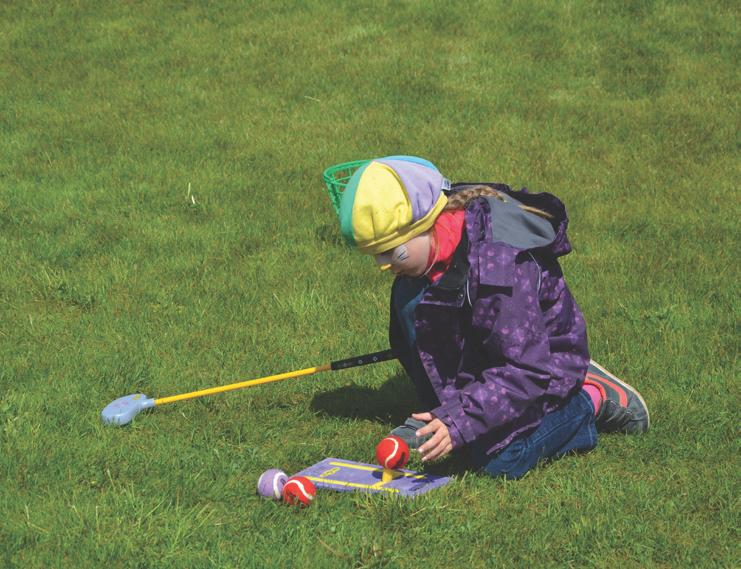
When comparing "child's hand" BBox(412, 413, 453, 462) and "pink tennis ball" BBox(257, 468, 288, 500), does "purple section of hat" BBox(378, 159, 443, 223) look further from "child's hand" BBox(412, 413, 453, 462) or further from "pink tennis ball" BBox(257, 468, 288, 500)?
"pink tennis ball" BBox(257, 468, 288, 500)

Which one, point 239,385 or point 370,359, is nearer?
point 370,359

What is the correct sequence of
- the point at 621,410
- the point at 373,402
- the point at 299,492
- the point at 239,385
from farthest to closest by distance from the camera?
1. the point at 373,402
2. the point at 239,385
3. the point at 621,410
4. the point at 299,492

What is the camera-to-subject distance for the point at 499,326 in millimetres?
3863

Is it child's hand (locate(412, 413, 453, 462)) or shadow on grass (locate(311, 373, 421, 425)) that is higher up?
child's hand (locate(412, 413, 453, 462))

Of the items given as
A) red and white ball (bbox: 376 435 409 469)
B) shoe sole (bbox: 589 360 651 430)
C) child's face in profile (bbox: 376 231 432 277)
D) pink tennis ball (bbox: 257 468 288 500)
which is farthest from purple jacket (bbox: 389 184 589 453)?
pink tennis ball (bbox: 257 468 288 500)

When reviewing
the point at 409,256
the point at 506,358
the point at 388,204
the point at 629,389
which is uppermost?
the point at 388,204

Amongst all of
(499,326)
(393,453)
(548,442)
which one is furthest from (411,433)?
(499,326)

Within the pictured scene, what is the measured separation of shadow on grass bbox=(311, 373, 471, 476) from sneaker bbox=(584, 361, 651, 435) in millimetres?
898

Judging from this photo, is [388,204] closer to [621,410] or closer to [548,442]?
[548,442]

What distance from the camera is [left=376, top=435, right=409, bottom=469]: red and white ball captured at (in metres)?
4.02

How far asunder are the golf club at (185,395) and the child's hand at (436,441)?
77 centimetres

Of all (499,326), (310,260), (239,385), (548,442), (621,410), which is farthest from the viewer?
(310,260)

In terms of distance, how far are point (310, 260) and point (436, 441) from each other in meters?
2.78

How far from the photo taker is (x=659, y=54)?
30.9 feet
